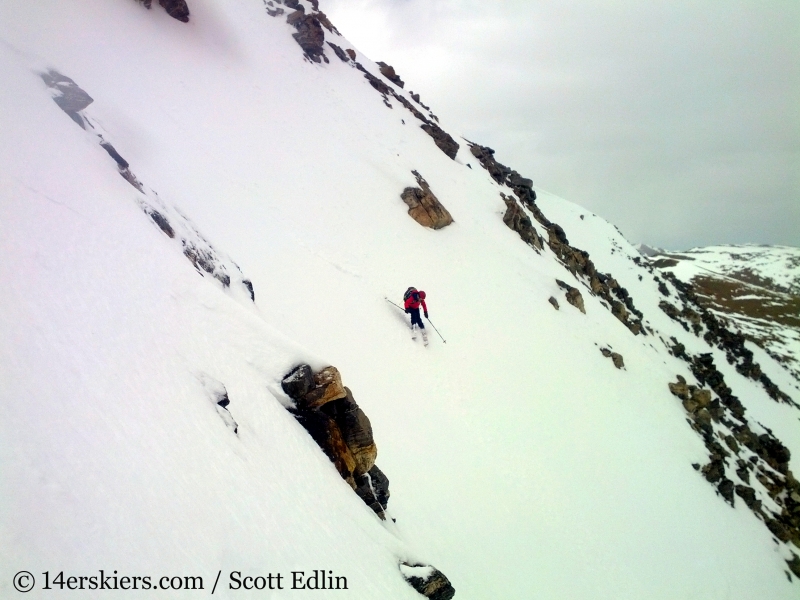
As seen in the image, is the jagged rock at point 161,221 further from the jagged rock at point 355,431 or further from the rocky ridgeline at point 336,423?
the jagged rock at point 355,431

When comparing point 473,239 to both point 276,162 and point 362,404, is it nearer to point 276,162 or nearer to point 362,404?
point 276,162

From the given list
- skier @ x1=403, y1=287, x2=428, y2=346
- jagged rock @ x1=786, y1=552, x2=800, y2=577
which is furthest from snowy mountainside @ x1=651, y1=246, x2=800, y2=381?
skier @ x1=403, y1=287, x2=428, y2=346

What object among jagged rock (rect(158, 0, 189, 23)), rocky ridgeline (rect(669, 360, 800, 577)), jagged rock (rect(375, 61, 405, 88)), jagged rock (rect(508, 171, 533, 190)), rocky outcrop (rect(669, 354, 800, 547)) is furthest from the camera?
jagged rock (rect(375, 61, 405, 88))

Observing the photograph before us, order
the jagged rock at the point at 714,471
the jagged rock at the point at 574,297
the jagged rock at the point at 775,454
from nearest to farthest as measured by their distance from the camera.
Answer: the jagged rock at the point at 714,471
the jagged rock at the point at 574,297
the jagged rock at the point at 775,454

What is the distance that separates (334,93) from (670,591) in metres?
37.6

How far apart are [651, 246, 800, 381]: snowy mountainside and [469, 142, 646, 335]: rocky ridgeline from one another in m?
55.1

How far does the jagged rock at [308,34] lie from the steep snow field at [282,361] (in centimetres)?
345

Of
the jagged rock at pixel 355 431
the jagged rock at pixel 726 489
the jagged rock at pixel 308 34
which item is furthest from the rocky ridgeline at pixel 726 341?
the jagged rock at pixel 355 431

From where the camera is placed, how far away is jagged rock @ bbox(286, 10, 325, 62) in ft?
129

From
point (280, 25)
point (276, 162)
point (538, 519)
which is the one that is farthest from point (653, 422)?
point (280, 25)

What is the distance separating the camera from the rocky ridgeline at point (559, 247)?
3416 centimetres

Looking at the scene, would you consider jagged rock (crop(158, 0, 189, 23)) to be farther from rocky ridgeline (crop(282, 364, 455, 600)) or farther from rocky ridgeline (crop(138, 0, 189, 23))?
rocky ridgeline (crop(282, 364, 455, 600))

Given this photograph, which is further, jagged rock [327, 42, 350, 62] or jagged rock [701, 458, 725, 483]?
jagged rock [327, 42, 350, 62]

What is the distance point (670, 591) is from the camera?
48.1 feet
